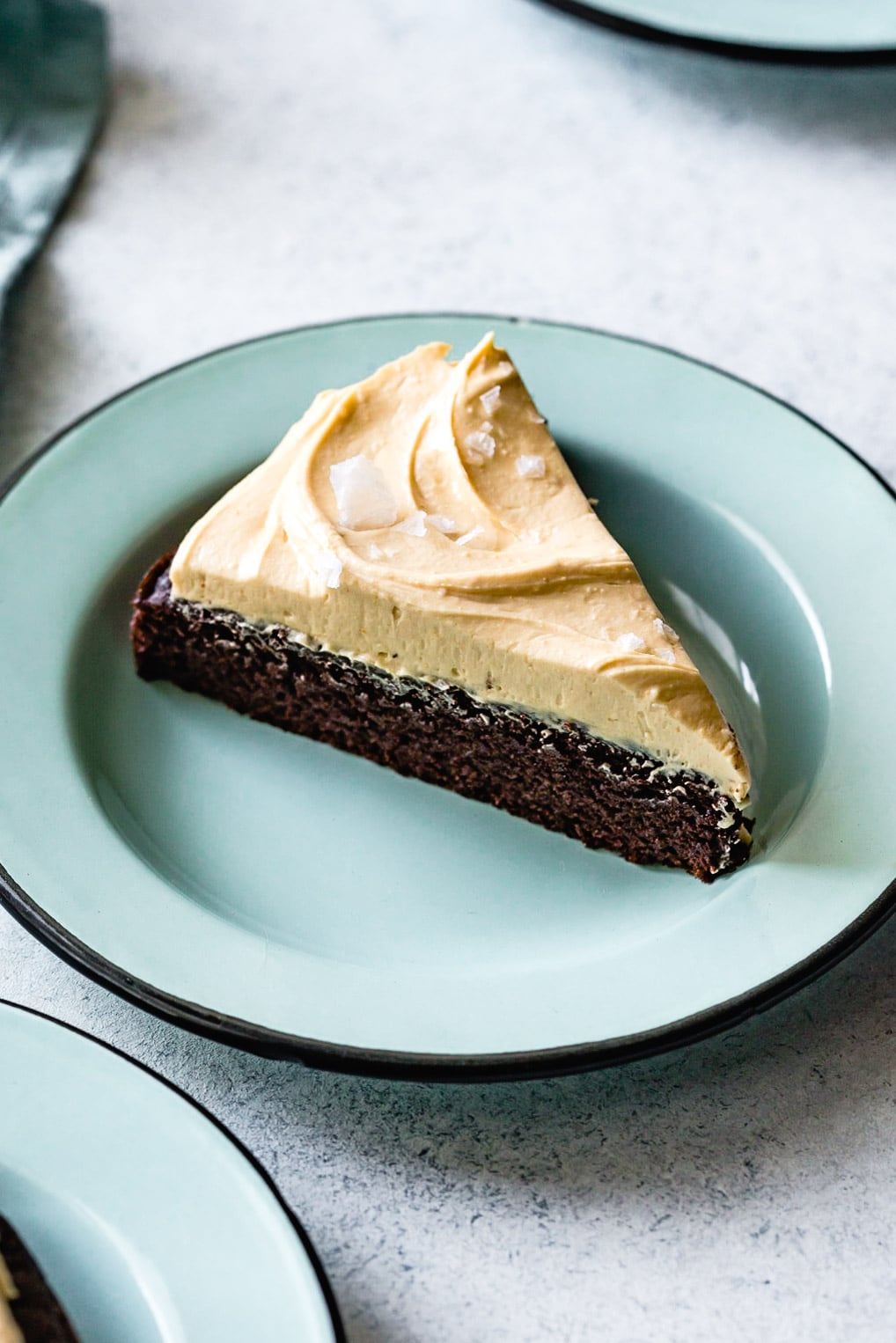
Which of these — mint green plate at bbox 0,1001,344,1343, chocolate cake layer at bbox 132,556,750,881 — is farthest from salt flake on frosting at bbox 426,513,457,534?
mint green plate at bbox 0,1001,344,1343

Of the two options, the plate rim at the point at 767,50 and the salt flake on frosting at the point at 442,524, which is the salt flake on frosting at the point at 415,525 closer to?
the salt flake on frosting at the point at 442,524

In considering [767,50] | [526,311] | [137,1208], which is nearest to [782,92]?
[767,50]

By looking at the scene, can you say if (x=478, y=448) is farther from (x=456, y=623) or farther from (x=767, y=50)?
(x=767, y=50)

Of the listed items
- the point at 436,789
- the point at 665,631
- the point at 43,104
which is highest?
the point at 665,631

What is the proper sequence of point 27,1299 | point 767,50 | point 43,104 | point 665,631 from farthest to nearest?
point 43,104 < point 767,50 < point 665,631 < point 27,1299

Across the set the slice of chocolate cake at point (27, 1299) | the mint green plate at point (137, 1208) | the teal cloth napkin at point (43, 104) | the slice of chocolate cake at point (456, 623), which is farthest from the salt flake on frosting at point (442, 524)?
the teal cloth napkin at point (43, 104)

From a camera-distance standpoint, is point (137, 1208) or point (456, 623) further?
point (456, 623)

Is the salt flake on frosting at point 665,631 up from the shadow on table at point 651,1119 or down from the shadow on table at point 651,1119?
up

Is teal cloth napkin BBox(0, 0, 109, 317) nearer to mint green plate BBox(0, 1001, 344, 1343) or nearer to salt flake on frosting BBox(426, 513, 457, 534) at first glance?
salt flake on frosting BBox(426, 513, 457, 534)
